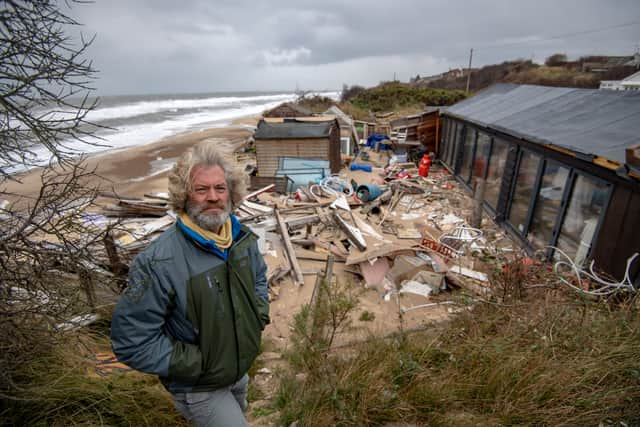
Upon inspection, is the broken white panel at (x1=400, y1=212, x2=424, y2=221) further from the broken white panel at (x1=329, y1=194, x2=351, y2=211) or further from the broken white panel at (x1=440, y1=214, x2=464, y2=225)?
the broken white panel at (x1=329, y1=194, x2=351, y2=211)

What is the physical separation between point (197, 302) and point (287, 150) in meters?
12.0

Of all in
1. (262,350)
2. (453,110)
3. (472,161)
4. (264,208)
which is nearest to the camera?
(262,350)

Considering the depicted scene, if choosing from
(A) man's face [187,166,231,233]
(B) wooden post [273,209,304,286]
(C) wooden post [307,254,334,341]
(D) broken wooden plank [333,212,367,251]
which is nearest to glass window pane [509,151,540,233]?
(D) broken wooden plank [333,212,367,251]

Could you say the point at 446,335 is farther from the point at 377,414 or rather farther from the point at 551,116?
the point at 551,116

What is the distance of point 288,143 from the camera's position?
1322 centimetres

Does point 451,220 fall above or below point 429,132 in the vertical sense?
below

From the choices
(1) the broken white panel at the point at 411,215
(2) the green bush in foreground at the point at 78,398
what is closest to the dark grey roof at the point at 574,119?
(1) the broken white panel at the point at 411,215

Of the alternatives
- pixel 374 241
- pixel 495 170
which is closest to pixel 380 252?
pixel 374 241

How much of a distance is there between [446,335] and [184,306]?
9.15 feet

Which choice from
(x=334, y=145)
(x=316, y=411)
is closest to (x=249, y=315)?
(x=316, y=411)

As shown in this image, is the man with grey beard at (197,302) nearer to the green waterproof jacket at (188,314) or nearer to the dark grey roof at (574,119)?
the green waterproof jacket at (188,314)

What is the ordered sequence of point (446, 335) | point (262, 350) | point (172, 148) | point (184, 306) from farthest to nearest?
point (172, 148)
point (262, 350)
point (446, 335)
point (184, 306)

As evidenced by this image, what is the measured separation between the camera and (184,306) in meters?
1.80

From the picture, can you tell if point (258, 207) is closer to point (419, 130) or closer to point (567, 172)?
point (567, 172)
